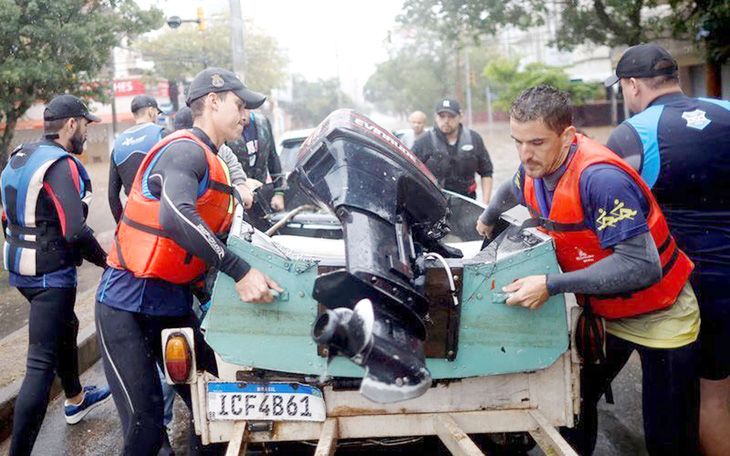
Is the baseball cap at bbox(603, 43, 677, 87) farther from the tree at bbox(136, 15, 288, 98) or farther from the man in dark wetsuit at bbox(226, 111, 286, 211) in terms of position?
the tree at bbox(136, 15, 288, 98)

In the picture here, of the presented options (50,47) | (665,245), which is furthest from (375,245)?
(50,47)

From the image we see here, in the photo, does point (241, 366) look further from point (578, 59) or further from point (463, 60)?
point (463, 60)

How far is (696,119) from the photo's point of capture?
2.71 meters

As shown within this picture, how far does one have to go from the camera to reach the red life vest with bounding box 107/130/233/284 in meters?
2.69

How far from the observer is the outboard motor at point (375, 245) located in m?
1.93

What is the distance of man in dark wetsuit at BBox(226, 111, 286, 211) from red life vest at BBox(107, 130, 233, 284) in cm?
275

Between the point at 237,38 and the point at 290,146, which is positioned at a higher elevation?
the point at 237,38

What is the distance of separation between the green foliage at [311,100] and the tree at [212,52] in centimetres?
2748

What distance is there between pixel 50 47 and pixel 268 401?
7.86 metres

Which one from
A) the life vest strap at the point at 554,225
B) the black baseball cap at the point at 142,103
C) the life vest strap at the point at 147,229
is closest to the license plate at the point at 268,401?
the life vest strap at the point at 147,229

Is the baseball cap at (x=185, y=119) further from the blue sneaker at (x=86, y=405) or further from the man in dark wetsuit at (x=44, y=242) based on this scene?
the blue sneaker at (x=86, y=405)

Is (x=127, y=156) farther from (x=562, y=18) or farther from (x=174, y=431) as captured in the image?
(x=562, y=18)

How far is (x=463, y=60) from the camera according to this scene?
171 feet

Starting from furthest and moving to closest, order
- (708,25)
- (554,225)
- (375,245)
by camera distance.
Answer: (708,25) < (554,225) < (375,245)
